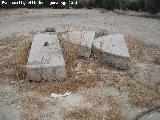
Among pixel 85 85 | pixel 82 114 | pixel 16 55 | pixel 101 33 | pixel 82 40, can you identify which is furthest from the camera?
pixel 101 33

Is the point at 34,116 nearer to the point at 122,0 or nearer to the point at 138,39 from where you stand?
the point at 138,39

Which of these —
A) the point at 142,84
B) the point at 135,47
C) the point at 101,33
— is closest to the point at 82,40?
the point at 135,47

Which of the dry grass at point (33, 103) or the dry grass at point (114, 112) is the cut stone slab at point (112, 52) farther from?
the dry grass at point (33, 103)

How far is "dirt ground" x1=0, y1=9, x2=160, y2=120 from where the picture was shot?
5797 mm

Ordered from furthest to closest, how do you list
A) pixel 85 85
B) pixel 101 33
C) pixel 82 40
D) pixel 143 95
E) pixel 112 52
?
pixel 101 33 < pixel 82 40 < pixel 112 52 < pixel 85 85 < pixel 143 95

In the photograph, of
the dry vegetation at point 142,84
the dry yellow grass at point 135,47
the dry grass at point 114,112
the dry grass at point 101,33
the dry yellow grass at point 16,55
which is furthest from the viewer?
the dry grass at point 101,33

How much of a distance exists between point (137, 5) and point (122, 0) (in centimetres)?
48

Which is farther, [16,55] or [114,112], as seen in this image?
[16,55]

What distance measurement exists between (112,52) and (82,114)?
6.38ft

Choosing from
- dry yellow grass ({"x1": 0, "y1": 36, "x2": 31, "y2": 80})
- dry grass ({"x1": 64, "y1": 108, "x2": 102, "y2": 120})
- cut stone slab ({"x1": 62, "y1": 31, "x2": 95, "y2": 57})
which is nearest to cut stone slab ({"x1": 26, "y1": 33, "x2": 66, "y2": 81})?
dry yellow grass ({"x1": 0, "y1": 36, "x2": 31, "y2": 80})

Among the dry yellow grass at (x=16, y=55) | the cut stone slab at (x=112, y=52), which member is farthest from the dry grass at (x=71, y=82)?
the dry yellow grass at (x=16, y=55)

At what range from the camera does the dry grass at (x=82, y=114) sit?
5.61m

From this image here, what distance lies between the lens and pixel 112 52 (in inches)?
288

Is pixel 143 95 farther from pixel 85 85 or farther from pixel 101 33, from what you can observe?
pixel 101 33
